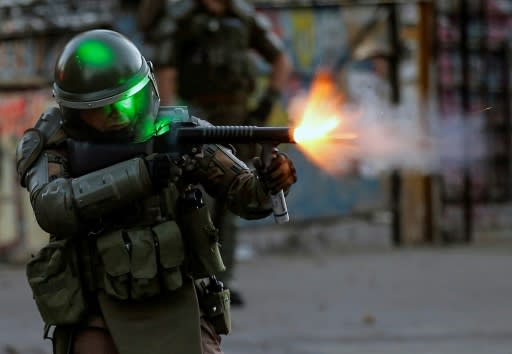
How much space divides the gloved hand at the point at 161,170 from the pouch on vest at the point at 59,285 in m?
0.34

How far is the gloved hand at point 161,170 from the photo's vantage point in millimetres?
2990

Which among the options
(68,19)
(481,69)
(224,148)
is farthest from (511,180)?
(224,148)

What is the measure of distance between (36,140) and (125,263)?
479 mm

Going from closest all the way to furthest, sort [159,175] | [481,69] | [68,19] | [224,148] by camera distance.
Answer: [159,175] < [224,148] < [68,19] < [481,69]

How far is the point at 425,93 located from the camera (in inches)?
398

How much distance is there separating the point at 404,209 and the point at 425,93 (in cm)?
109

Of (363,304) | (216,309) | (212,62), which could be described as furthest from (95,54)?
(363,304)

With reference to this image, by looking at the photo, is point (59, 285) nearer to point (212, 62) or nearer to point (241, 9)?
point (212, 62)

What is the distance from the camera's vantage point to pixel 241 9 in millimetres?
6434

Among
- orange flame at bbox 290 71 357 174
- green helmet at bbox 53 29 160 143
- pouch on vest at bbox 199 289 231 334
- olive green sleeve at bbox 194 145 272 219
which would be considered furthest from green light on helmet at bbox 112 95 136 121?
pouch on vest at bbox 199 289 231 334

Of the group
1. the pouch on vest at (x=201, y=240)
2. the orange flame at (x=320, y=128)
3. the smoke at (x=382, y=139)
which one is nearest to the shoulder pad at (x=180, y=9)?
the smoke at (x=382, y=139)

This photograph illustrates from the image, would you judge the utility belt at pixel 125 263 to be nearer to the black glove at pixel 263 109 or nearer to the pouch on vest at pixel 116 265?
the pouch on vest at pixel 116 265

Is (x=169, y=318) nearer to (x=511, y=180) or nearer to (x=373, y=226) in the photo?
(x=373, y=226)

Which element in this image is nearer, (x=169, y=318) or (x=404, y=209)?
(x=169, y=318)
